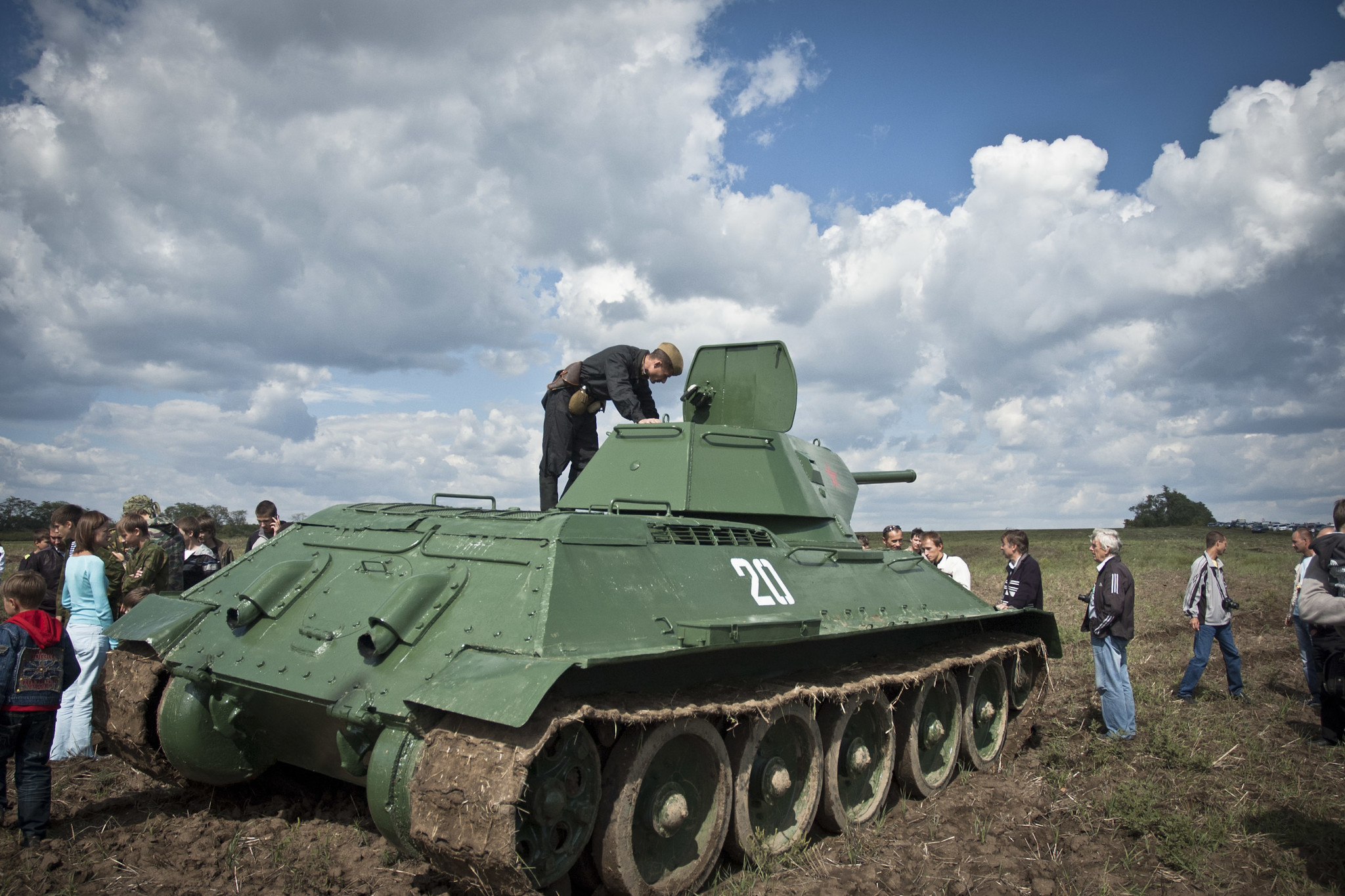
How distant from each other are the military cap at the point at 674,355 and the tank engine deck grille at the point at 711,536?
2145 mm

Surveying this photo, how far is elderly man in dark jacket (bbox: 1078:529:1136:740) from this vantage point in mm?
7402

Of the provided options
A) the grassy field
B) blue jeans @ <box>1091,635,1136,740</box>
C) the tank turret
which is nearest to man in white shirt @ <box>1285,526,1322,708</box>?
the grassy field

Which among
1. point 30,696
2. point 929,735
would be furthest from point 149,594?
point 929,735

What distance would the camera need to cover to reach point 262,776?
6.24 m

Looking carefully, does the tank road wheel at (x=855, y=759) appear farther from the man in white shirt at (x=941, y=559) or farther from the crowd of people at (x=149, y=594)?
the man in white shirt at (x=941, y=559)

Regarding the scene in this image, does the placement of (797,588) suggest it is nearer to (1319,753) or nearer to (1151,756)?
(1151,756)

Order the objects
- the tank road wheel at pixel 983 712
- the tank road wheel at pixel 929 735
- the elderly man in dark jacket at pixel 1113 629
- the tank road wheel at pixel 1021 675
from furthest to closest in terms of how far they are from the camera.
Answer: the tank road wheel at pixel 1021 675 → the elderly man in dark jacket at pixel 1113 629 → the tank road wheel at pixel 983 712 → the tank road wheel at pixel 929 735

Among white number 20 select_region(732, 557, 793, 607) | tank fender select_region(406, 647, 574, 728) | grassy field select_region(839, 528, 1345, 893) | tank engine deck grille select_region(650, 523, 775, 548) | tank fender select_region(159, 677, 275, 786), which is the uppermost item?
tank engine deck grille select_region(650, 523, 775, 548)

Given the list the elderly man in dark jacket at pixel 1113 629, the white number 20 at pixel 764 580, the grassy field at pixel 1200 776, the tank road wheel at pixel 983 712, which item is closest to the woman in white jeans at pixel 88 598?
the white number 20 at pixel 764 580

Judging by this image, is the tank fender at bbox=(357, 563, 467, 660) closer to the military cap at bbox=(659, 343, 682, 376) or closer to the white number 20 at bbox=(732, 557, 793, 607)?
the white number 20 at bbox=(732, 557, 793, 607)

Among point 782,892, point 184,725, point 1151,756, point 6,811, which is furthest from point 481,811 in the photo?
point 1151,756

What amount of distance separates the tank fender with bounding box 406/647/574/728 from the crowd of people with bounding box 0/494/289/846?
9.30 ft

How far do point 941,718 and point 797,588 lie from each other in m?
2.30

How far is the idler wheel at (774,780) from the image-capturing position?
16.3ft
